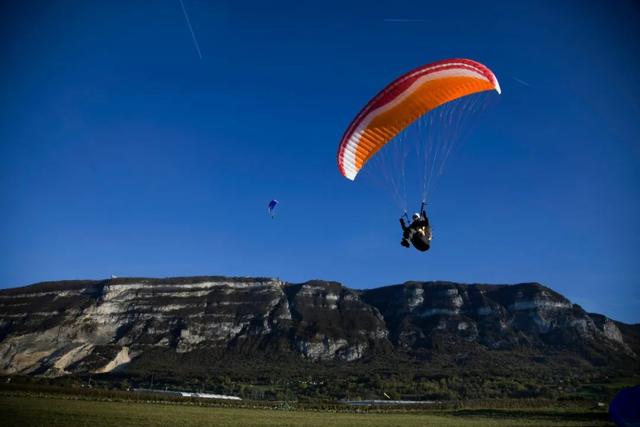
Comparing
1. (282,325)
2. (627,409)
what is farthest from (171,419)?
(282,325)

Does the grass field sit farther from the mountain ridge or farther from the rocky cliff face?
the rocky cliff face

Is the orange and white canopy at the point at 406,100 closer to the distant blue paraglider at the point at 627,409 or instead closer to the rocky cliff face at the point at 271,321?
the distant blue paraglider at the point at 627,409

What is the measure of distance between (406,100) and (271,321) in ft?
345

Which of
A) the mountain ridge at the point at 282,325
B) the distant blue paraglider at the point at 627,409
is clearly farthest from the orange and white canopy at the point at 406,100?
the mountain ridge at the point at 282,325

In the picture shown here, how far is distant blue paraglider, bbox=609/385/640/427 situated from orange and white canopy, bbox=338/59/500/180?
42.8ft

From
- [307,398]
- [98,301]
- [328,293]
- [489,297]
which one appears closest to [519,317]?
[489,297]

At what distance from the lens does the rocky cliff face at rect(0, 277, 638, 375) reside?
103m

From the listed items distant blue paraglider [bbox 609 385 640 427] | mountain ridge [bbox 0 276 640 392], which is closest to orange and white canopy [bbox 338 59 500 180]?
distant blue paraglider [bbox 609 385 640 427]

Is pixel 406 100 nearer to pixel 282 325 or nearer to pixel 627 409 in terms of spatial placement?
pixel 627 409

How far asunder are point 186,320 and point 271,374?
38986mm

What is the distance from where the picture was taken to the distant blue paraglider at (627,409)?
1603 centimetres

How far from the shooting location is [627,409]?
1669 cm

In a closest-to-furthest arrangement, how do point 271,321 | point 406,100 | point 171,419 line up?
point 406,100, point 171,419, point 271,321

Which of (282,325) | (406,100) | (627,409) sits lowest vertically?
(627,409)
